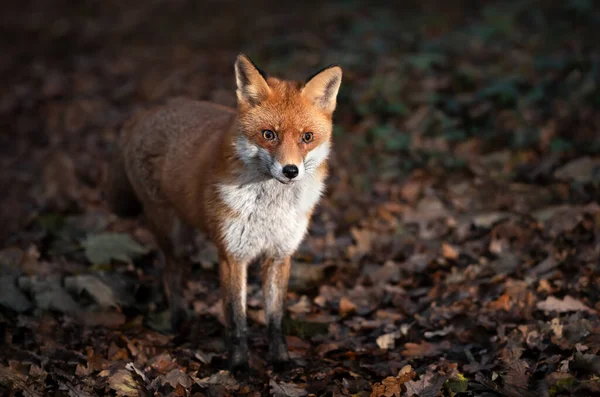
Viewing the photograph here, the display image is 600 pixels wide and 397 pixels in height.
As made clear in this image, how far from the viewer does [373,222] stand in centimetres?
682

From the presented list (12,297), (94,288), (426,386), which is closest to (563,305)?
(426,386)

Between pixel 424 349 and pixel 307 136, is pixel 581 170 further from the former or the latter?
pixel 307 136

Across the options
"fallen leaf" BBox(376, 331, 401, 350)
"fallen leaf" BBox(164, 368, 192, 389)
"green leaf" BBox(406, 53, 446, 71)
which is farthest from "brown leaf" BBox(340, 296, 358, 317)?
"green leaf" BBox(406, 53, 446, 71)

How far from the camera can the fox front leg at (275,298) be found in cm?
480

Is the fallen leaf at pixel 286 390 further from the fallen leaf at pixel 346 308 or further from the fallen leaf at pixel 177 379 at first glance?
the fallen leaf at pixel 346 308

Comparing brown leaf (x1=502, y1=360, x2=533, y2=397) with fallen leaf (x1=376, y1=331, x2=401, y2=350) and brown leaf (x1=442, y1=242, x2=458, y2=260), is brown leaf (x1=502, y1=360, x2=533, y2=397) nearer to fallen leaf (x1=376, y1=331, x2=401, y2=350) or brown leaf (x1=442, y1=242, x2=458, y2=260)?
fallen leaf (x1=376, y1=331, x2=401, y2=350)

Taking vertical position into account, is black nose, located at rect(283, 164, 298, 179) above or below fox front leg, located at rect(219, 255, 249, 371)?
above

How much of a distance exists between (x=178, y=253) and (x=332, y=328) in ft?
4.81

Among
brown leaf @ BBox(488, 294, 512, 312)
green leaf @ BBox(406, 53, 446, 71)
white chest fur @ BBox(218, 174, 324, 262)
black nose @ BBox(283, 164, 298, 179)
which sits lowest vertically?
brown leaf @ BBox(488, 294, 512, 312)

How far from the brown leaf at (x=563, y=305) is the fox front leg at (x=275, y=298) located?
6.28ft

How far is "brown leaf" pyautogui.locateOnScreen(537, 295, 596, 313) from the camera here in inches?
185

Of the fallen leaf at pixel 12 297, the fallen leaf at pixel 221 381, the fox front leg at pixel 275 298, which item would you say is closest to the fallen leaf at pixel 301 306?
the fox front leg at pixel 275 298

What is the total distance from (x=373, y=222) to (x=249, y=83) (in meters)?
2.82

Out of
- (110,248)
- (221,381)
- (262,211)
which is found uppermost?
(262,211)
